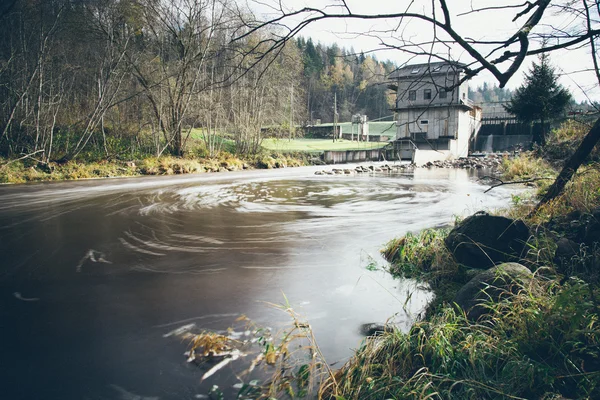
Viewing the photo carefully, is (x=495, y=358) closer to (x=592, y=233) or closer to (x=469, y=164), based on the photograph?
(x=592, y=233)

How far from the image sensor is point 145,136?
27.8 m

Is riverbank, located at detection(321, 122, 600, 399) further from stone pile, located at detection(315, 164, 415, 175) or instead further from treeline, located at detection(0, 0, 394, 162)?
stone pile, located at detection(315, 164, 415, 175)

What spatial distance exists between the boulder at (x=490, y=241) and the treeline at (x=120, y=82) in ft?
31.7

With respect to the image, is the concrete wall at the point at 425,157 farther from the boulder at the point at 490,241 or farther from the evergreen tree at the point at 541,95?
the boulder at the point at 490,241

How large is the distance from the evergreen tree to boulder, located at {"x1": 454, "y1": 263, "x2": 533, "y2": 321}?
87.2 ft

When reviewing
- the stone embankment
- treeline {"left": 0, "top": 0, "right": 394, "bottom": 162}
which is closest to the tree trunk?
treeline {"left": 0, "top": 0, "right": 394, "bottom": 162}

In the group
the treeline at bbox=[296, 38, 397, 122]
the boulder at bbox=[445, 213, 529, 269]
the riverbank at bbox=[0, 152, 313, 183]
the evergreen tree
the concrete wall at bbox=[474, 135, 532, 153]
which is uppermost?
the treeline at bbox=[296, 38, 397, 122]

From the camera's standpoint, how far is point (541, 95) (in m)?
28.0

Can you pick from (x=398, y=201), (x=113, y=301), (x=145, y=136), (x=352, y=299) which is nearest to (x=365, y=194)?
(x=398, y=201)

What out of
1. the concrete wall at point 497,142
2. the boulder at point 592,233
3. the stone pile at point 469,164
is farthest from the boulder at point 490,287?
the concrete wall at point 497,142

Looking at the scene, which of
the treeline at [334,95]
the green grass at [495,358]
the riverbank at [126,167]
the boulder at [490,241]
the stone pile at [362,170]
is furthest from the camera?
the treeline at [334,95]

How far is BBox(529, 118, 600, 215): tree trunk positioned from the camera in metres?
5.39

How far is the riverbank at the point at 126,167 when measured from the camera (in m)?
17.9

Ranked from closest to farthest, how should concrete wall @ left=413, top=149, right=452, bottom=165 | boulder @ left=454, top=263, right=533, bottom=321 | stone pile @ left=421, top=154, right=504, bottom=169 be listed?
boulder @ left=454, top=263, right=533, bottom=321 → stone pile @ left=421, top=154, right=504, bottom=169 → concrete wall @ left=413, top=149, right=452, bottom=165
